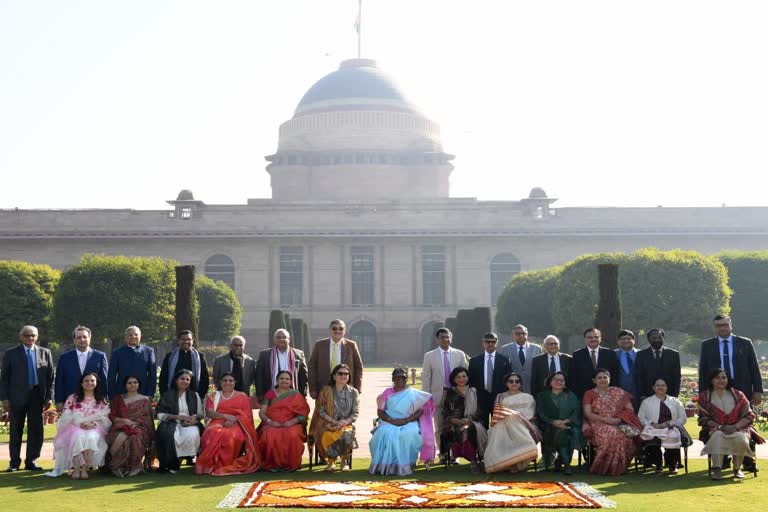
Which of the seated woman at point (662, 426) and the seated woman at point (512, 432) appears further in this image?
the seated woman at point (662, 426)

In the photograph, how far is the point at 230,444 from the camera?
500 inches

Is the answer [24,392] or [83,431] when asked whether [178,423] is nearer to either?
[83,431]

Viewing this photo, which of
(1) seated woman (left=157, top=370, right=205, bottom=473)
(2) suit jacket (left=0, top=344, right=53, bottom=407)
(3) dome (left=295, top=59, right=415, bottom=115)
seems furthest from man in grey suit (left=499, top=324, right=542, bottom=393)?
(3) dome (left=295, top=59, right=415, bottom=115)

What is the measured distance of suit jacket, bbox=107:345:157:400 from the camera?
1337 centimetres

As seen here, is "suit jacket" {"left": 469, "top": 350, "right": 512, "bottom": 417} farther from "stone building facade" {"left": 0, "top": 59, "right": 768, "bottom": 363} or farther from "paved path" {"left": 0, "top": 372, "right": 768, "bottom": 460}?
"stone building facade" {"left": 0, "top": 59, "right": 768, "bottom": 363}

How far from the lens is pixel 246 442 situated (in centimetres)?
1288

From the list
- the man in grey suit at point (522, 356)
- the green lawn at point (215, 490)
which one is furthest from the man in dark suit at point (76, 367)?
the man in grey suit at point (522, 356)

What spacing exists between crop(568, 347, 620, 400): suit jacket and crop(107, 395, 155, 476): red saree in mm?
5204

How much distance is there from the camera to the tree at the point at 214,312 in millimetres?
48875

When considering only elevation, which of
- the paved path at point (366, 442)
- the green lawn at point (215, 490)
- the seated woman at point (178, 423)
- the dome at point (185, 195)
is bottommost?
the green lawn at point (215, 490)

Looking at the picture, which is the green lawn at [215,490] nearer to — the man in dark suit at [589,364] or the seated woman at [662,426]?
the seated woman at [662,426]

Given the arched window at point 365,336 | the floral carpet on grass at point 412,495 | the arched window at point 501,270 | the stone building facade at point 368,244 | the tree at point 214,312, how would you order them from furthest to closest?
the arched window at point 501,270 → the arched window at point 365,336 → the stone building facade at point 368,244 → the tree at point 214,312 → the floral carpet on grass at point 412,495

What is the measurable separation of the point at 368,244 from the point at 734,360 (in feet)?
151

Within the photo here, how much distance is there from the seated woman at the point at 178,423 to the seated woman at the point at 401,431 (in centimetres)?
213
